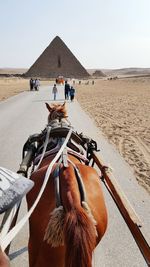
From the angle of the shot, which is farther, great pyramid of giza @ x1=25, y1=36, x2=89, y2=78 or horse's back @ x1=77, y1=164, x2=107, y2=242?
great pyramid of giza @ x1=25, y1=36, x2=89, y2=78

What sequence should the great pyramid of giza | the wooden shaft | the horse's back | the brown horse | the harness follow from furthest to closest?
the great pyramid of giza < the harness < the horse's back < the wooden shaft < the brown horse

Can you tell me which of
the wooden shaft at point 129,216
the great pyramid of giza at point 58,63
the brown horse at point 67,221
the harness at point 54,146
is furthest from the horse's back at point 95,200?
the great pyramid of giza at point 58,63

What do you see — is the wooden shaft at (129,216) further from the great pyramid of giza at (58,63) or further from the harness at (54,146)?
the great pyramid of giza at (58,63)

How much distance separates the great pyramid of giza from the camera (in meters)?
190

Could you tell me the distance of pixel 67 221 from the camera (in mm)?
2674

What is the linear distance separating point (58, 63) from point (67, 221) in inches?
7680

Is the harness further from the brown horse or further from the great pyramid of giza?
the great pyramid of giza

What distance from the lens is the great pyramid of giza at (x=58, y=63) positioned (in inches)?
7490

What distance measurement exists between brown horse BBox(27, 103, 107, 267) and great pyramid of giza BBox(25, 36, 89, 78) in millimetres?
186742

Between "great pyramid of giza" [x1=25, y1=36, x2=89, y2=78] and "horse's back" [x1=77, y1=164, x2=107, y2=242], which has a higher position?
"horse's back" [x1=77, y1=164, x2=107, y2=242]

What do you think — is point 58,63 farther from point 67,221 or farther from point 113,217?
point 67,221

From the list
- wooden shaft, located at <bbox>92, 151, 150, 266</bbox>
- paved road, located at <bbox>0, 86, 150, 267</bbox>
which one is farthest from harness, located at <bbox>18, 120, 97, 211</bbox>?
paved road, located at <bbox>0, 86, 150, 267</bbox>

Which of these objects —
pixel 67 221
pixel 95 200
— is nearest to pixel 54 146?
pixel 95 200

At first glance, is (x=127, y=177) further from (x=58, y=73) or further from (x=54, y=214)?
(x=58, y=73)
